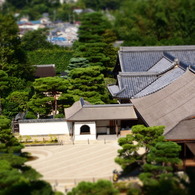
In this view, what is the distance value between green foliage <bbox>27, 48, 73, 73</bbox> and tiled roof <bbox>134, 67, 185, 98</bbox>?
Answer: 22.3 metres

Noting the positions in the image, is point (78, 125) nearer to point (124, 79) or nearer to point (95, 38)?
point (124, 79)

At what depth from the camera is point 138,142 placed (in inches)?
878

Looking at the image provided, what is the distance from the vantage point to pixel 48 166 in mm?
24203

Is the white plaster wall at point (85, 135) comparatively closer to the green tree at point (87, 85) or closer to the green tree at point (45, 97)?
the green tree at point (45, 97)

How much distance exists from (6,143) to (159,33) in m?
50.6

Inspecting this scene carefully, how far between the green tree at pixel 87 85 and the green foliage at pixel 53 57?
19.4 m

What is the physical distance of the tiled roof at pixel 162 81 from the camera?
3083 centimetres

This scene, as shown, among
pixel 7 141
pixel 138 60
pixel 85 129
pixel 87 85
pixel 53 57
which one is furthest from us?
pixel 53 57

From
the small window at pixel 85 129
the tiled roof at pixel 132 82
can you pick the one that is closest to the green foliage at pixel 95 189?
the small window at pixel 85 129

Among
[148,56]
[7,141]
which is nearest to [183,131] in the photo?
[7,141]

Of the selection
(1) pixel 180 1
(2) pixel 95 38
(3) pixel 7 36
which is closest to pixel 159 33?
(1) pixel 180 1

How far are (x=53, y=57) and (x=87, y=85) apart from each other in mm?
22370

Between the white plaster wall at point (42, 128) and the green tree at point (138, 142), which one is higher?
the white plaster wall at point (42, 128)

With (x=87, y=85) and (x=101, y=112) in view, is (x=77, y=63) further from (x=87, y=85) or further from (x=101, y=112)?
(x=101, y=112)
